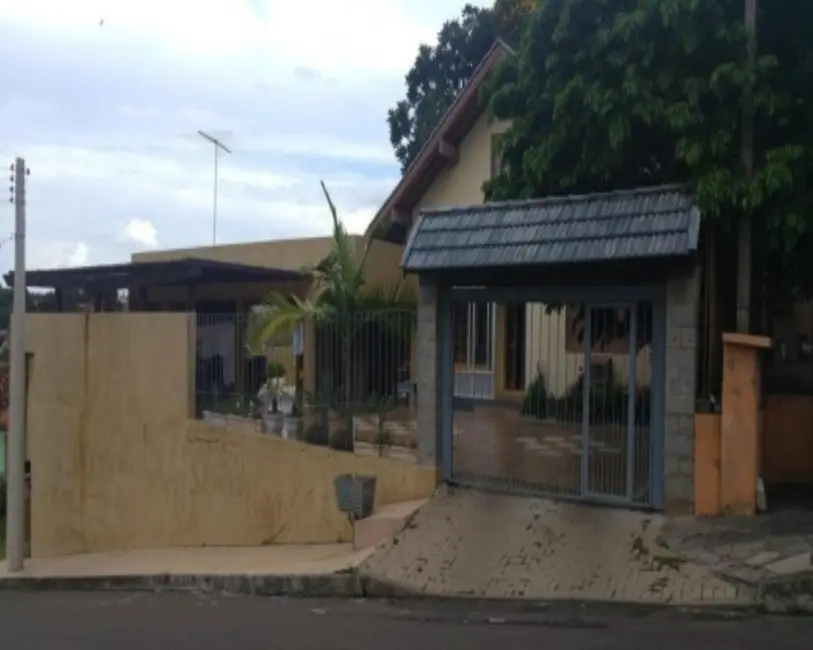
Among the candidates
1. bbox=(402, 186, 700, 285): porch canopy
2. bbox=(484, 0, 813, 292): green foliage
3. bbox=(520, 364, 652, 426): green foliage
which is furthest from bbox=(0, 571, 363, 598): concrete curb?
bbox=(484, 0, 813, 292): green foliage

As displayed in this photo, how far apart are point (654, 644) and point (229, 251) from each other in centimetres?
1994

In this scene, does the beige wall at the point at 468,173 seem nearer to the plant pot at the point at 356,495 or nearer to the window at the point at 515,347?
the window at the point at 515,347

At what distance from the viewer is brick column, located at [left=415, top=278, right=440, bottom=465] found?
12.7 metres

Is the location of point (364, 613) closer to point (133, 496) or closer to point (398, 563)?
point (398, 563)

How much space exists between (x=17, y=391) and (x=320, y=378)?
13.7ft

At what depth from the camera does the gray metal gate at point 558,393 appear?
11.2 meters

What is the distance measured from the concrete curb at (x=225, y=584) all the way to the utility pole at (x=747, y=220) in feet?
16.0

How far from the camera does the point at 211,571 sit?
12.3 m

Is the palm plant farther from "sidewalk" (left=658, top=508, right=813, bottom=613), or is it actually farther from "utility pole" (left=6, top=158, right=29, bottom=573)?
"sidewalk" (left=658, top=508, right=813, bottom=613)

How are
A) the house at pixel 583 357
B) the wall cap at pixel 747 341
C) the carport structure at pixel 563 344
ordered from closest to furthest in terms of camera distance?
the wall cap at pixel 747 341 → the house at pixel 583 357 → the carport structure at pixel 563 344

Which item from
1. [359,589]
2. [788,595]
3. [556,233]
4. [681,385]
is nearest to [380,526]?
[359,589]

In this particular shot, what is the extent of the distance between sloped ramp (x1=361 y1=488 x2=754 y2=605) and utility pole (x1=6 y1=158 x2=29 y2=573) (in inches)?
239

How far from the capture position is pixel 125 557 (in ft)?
50.0

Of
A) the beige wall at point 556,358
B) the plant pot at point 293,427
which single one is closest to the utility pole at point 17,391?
the plant pot at point 293,427
